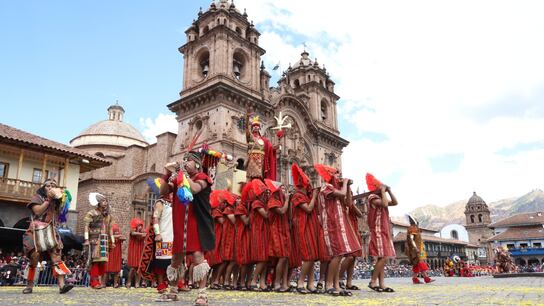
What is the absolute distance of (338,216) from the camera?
21.2 feet

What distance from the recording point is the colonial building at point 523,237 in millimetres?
48312

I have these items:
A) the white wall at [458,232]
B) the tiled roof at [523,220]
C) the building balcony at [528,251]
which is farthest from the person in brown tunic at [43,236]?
the white wall at [458,232]

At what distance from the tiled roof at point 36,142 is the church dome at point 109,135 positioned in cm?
2222

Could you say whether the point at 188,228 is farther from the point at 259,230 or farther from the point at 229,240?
the point at 229,240

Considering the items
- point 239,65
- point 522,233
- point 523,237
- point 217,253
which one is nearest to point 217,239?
point 217,253

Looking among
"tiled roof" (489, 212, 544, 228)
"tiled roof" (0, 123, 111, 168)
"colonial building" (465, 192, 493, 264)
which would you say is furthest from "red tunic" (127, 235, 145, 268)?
"colonial building" (465, 192, 493, 264)

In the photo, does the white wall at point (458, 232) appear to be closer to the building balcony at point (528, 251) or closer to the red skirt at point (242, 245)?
the building balcony at point (528, 251)

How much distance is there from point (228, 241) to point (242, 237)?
19.4 inches

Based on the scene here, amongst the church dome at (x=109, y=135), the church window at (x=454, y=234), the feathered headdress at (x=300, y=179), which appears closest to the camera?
the feathered headdress at (x=300, y=179)

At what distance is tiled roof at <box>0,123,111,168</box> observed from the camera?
1750 centimetres

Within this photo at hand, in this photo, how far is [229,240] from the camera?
802 centimetres

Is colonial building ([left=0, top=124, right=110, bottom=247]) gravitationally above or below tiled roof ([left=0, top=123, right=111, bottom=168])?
below

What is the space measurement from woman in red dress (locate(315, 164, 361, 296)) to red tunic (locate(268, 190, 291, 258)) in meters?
0.74

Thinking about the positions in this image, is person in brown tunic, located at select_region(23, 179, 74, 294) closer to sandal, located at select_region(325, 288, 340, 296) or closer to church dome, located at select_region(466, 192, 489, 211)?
sandal, located at select_region(325, 288, 340, 296)
